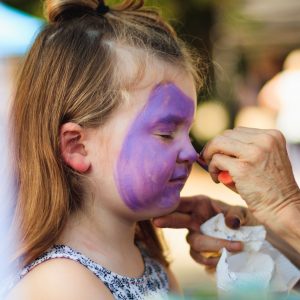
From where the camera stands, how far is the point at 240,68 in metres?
7.25

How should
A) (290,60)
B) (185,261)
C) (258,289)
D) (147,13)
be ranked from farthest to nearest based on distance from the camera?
(290,60) → (185,261) → (147,13) → (258,289)

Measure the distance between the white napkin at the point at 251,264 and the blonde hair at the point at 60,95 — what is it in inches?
17.1

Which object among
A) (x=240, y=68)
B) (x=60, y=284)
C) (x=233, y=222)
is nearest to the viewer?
(x=60, y=284)

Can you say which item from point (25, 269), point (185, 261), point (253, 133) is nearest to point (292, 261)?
point (253, 133)

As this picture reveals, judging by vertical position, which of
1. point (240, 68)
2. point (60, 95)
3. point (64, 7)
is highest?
point (64, 7)

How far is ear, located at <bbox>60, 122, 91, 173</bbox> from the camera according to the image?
1.54 m

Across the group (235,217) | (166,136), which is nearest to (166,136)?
(166,136)

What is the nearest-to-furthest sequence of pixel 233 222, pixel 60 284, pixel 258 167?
pixel 60 284, pixel 258 167, pixel 233 222

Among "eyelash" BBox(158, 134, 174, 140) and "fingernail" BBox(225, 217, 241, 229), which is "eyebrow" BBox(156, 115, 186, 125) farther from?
"fingernail" BBox(225, 217, 241, 229)

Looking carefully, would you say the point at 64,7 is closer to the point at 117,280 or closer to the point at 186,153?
the point at 186,153

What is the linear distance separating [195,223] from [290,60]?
668 centimetres

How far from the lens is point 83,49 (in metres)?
1.58

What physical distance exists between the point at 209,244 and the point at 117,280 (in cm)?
37

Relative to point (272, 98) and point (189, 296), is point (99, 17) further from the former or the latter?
point (272, 98)
